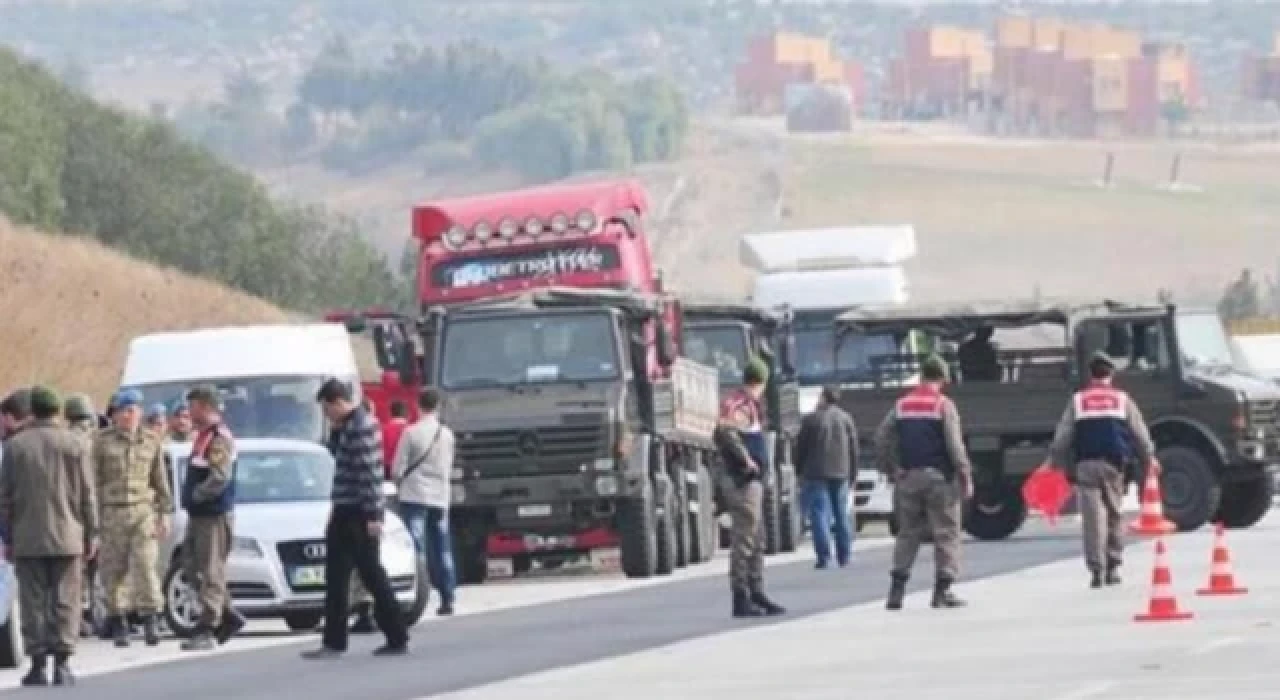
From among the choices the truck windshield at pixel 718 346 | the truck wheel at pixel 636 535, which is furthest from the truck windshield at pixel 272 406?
the truck windshield at pixel 718 346

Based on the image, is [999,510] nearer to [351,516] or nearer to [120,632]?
[120,632]

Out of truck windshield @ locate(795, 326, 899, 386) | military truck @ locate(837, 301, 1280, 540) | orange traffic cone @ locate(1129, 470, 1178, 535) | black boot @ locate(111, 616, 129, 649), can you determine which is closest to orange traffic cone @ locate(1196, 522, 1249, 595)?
orange traffic cone @ locate(1129, 470, 1178, 535)

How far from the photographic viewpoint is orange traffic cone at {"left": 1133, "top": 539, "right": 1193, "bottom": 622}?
2953cm

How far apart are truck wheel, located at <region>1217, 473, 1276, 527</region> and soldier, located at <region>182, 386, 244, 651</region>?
64.4 ft

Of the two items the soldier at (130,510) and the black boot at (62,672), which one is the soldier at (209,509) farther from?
the black boot at (62,672)

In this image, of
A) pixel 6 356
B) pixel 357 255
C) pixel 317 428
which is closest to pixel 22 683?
pixel 317 428

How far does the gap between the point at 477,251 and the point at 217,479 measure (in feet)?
48.2

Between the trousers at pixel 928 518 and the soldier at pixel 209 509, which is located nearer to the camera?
the soldier at pixel 209 509

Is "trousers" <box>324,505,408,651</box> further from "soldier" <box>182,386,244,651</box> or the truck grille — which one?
the truck grille

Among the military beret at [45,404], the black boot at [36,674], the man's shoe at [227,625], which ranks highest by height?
the military beret at [45,404]

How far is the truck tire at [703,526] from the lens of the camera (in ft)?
146

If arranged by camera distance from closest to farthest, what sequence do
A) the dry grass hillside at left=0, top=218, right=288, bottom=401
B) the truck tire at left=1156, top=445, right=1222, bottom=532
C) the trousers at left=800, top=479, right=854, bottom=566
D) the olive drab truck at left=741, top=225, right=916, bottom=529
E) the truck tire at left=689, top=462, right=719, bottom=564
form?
the trousers at left=800, top=479, right=854, bottom=566 → the truck tire at left=689, top=462, right=719, bottom=564 → the truck tire at left=1156, top=445, right=1222, bottom=532 → the olive drab truck at left=741, top=225, right=916, bottom=529 → the dry grass hillside at left=0, top=218, right=288, bottom=401

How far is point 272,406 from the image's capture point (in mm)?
41875

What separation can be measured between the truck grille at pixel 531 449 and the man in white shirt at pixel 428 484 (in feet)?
16.6
